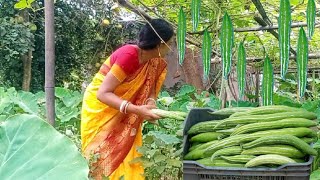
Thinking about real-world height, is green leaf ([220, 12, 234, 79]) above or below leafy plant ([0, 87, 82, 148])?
above

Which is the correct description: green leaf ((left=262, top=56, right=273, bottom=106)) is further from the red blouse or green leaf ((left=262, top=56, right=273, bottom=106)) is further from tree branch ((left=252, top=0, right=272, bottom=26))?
tree branch ((left=252, top=0, right=272, bottom=26))

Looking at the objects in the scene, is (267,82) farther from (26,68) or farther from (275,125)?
(26,68)

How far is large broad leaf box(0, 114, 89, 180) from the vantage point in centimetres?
108

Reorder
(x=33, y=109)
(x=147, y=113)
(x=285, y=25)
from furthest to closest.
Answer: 1. (x=33, y=109)
2. (x=147, y=113)
3. (x=285, y=25)

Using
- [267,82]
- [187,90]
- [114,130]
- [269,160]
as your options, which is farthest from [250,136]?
[187,90]

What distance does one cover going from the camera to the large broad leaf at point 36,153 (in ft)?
3.56

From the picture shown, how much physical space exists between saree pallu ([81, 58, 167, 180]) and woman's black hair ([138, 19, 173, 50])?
6.4 inches

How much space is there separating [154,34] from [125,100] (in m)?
0.40

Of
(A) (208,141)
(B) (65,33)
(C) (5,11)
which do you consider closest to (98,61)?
(B) (65,33)

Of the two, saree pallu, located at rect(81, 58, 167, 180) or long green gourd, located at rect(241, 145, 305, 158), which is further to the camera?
saree pallu, located at rect(81, 58, 167, 180)

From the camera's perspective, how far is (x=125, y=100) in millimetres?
2875

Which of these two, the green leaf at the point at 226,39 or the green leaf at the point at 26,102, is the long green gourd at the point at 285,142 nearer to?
the green leaf at the point at 226,39

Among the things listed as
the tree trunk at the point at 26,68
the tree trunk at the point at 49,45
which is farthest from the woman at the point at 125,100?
the tree trunk at the point at 26,68

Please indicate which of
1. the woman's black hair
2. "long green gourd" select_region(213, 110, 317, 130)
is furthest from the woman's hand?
"long green gourd" select_region(213, 110, 317, 130)
